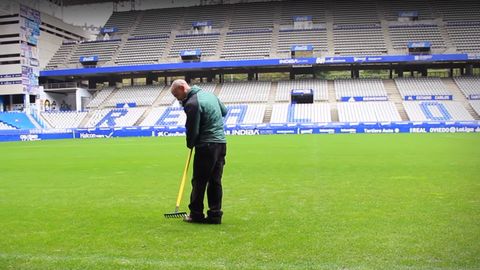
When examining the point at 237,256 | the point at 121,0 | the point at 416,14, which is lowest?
the point at 237,256

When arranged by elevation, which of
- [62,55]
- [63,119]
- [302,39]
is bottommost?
[63,119]

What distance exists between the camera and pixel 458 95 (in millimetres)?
Answer: 51250

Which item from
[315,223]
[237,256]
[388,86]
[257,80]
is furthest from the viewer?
[257,80]

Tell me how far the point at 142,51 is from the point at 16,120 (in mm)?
18609

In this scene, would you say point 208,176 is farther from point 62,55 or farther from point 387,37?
point 62,55

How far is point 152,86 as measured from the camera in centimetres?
6209

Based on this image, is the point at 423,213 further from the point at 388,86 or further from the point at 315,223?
the point at 388,86

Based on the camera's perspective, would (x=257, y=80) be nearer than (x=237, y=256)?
No

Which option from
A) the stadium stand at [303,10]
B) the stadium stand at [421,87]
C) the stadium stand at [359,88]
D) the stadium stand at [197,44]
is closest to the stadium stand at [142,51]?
the stadium stand at [197,44]

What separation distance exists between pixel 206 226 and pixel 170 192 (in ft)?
11.5

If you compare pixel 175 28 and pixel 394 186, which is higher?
pixel 175 28

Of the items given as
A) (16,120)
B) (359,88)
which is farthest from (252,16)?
(16,120)

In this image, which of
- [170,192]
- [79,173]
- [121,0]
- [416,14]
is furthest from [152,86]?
[170,192]

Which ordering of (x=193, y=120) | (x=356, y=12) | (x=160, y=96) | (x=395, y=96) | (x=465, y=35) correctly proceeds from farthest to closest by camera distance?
(x=356, y=12) → (x=160, y=96) → (x=465, y=35) → (x=395, y=96) → (x=193, y=120)
